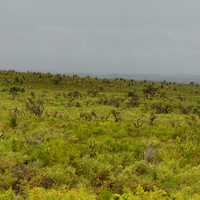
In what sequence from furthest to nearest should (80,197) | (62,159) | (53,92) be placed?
1. (53,92)
2. (62,159)
3. (80,197)

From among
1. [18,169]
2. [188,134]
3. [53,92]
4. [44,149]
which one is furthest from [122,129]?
[53,92]

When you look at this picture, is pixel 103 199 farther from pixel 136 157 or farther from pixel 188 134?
pixel 188 134

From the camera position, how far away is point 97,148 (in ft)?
69.6

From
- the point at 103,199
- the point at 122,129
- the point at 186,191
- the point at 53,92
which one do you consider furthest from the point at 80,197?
the point at 53,92

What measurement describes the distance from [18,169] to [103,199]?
450 centimetres

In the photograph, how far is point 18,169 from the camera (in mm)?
18000

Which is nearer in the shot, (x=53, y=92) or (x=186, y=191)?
(x=186, y=191)

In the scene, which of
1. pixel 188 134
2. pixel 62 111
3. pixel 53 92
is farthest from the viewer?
pixel 53 92

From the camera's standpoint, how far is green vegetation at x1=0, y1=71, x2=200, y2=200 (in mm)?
16297

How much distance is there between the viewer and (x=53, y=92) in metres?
40.3

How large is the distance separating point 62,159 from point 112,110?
12749mm

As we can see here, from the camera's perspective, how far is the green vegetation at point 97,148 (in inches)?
642

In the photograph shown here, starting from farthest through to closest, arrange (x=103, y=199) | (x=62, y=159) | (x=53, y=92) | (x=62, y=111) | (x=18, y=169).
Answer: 1. (x=53, y=92)
2. (x=62, y=111)
3. (x=62, y=159)
4. (x=18, y=169)
5. (x=103, y=199)

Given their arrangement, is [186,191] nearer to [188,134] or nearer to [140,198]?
[140,198]
